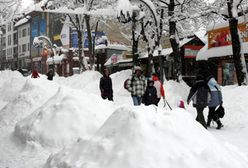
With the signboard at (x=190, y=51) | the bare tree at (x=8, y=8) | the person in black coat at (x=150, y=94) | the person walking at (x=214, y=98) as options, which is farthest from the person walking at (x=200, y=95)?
the signboard at (x=190, y=51)

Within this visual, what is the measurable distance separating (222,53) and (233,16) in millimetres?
8790

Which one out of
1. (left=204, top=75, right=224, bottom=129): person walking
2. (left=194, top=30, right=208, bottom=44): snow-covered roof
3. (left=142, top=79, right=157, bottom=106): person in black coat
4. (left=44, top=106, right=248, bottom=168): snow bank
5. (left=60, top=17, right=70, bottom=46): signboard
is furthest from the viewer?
(left=60, top=17, right=70, bottom=46): signboard

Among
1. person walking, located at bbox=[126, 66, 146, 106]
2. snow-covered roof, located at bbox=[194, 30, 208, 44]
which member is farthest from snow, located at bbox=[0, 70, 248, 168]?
snow-covered roof, located at bbox=[194, 30, 208, 44]

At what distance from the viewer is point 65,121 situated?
8.60 m

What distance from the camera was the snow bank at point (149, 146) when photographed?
15.9ft

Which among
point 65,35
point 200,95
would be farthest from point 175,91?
point 65,35

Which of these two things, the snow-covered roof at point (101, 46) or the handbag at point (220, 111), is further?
the snow-covered roof at point (101, 46)

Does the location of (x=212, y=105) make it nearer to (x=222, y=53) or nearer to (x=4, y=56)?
(x=222, y=53)

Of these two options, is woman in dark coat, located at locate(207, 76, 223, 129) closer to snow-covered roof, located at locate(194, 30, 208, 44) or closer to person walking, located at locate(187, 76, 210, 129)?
person walking, located at locate(187, 76, 210, 129)

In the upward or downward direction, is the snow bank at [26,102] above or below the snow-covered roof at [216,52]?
below

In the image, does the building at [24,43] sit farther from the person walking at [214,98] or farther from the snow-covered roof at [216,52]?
the person walking at [214,98]

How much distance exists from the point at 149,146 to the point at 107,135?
671mm

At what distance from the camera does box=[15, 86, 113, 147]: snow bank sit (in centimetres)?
841

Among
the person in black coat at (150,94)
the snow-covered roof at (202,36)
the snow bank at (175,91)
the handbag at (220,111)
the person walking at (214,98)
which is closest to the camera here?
the person walking at (214,98)
